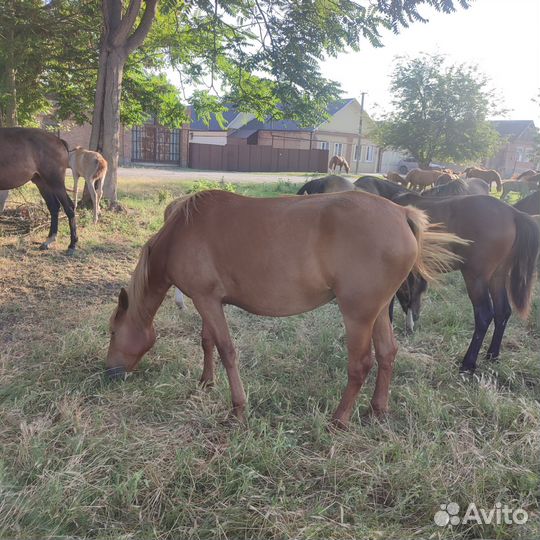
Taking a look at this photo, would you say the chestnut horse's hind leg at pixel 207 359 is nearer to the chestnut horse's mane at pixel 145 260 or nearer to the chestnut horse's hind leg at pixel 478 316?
the chestnut horse's mane at pixel 145 260

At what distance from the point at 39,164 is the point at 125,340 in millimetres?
4589

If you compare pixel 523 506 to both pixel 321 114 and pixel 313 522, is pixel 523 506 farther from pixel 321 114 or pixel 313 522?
pixel 321 114

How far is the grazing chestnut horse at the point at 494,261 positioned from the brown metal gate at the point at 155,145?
30313 mm

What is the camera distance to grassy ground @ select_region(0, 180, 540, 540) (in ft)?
6.99

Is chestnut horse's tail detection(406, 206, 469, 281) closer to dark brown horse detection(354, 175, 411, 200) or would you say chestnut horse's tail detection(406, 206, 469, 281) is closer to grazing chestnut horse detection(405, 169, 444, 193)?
dark brown horse detection(354, 175, 411, 200)

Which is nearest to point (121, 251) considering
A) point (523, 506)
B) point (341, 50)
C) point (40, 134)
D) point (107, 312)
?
point (40, 134)

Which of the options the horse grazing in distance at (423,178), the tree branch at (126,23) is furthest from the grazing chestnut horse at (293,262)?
the horse grazing in distance at (423,178)

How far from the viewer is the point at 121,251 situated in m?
7.09

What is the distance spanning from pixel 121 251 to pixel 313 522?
5.80m

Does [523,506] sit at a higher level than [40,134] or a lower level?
lower

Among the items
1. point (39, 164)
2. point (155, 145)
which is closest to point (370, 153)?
point (155, 145)

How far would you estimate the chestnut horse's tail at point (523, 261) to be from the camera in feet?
13.2

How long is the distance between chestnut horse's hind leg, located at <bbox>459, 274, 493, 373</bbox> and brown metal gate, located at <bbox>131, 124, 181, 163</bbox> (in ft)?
100

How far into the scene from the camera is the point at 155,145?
32.4 m
